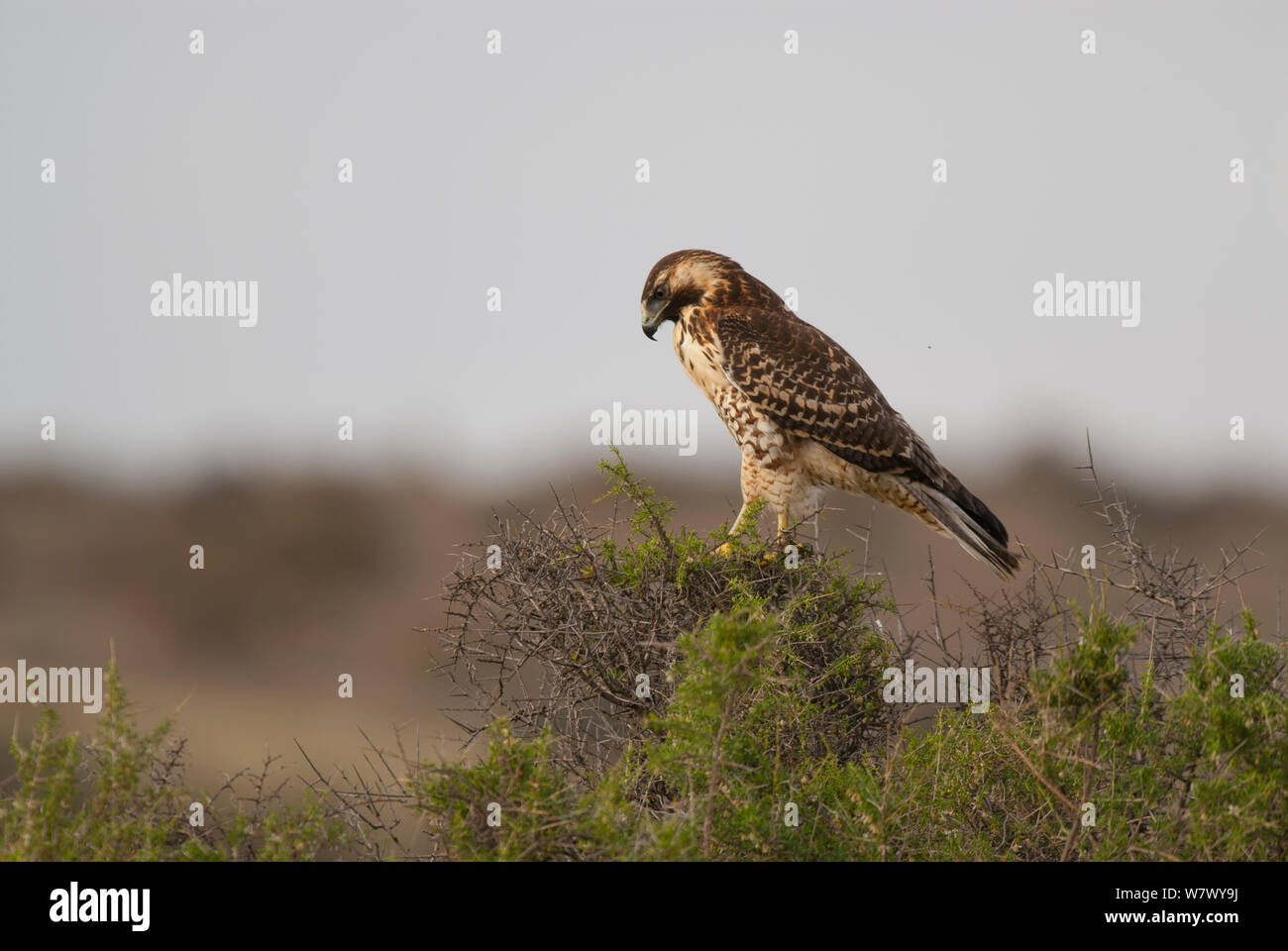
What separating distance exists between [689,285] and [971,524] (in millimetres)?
2419

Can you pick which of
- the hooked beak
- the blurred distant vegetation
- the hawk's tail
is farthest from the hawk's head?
the blurred distant vegetation

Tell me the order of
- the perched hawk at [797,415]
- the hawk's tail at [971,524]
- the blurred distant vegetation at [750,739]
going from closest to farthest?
the blurred distant vegetation at [750,739] < the hawk's tail at [971,524] < the perched hawk at [797,415]

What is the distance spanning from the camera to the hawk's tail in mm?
8180

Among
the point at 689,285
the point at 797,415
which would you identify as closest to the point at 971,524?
the point at 797,415

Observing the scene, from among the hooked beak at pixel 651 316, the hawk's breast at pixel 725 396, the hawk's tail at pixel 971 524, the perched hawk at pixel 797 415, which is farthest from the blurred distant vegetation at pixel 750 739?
the hooked beak at pixel 651 316

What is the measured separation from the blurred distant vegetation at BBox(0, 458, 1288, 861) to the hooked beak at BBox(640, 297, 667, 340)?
249 centimetres

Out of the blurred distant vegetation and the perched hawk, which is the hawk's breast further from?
the blurred distant vegetation

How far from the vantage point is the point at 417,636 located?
93.4 feet

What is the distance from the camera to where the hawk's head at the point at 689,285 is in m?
8.77

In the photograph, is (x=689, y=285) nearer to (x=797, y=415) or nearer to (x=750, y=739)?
(x=797, y=415)

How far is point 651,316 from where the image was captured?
8.74 metres

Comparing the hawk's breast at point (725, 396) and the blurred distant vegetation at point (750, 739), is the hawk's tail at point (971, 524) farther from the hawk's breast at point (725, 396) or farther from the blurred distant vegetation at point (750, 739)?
the blurred distant vegetation at point (750, 739)
